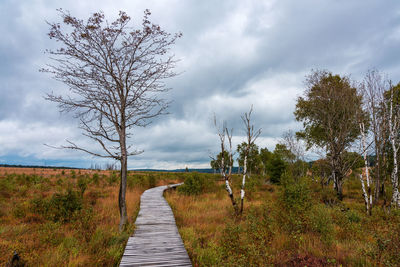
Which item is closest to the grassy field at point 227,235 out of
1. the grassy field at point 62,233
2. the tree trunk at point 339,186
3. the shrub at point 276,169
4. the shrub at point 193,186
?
the grassy field at point 62,233

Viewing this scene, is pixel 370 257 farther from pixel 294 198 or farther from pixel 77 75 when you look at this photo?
Answer: pixel 77 75

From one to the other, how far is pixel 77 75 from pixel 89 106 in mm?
1047

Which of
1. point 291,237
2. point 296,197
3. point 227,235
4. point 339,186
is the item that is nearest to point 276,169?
point 339,186

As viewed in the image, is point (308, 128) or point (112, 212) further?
point (308, 128)

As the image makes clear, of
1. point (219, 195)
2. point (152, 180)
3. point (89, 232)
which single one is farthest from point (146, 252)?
point (152, 180)

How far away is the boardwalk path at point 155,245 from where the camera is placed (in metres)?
4.36

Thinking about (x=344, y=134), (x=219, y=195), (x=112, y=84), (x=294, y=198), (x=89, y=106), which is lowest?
(x=219, y=195)

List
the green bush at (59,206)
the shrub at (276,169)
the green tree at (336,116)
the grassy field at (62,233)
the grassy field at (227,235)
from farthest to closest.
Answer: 1. the shrub at (276,169)
2. the green tree at (336,116)
3. the green bush at (59,206)
4. the grassy field at (62,233)
5. the grassy field at (227,235)

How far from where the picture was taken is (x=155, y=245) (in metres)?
5.20

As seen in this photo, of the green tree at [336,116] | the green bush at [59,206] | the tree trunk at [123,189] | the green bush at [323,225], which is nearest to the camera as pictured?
the green bush at [323,225]

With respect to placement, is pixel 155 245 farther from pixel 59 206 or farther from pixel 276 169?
pixel 276 169

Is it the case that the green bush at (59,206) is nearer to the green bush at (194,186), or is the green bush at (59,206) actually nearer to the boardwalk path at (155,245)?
the boardwalk path at (155,245)

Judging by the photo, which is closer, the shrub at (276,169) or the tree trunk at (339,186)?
the tree trunk at (339,186)

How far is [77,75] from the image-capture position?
6605mm
